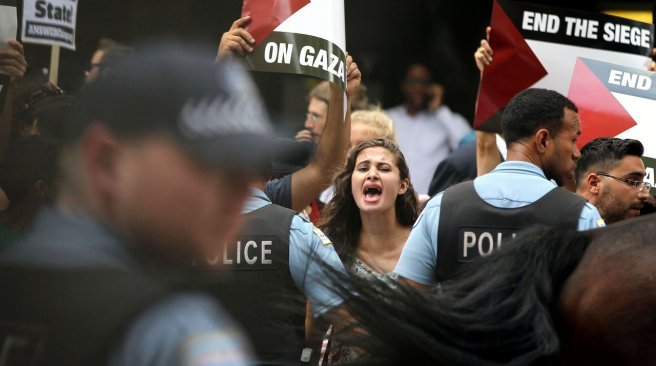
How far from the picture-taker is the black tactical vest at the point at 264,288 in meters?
1.48

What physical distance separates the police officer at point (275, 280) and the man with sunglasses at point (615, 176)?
175 cm

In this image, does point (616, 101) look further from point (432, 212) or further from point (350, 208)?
point (432, 212)

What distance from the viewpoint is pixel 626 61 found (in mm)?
5816

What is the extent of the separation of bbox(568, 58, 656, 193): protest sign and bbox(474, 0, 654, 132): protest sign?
14 centimetres

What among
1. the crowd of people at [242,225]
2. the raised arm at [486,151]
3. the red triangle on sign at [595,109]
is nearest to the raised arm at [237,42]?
the crowd of people at [242,225]

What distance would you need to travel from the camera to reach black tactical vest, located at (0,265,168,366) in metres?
1.29

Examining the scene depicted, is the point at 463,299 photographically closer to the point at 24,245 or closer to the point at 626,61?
the point at 24,245

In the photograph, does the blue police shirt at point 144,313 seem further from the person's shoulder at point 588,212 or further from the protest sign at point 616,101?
the protest sign at point 616,101

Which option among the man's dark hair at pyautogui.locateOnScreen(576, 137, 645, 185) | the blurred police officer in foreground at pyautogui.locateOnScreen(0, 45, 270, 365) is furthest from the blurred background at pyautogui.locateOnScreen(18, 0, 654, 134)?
the blurred police officer in foreground at pyautogui.locateOnScreen(0, 45, 270, 365)

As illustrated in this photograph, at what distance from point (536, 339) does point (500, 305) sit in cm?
13

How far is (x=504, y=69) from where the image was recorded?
5496 millimetres

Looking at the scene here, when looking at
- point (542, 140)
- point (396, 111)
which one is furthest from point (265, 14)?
point (396, 111)

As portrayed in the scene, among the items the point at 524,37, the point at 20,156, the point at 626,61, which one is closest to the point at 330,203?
the point at 524,37

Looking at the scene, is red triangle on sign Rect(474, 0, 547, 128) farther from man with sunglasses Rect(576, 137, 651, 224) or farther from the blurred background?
the blurred background
